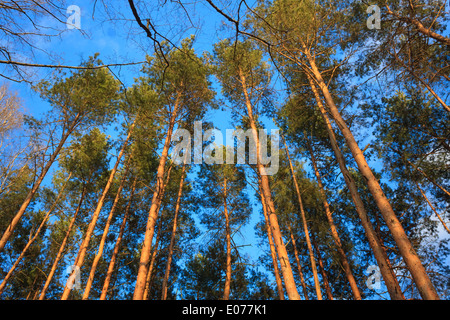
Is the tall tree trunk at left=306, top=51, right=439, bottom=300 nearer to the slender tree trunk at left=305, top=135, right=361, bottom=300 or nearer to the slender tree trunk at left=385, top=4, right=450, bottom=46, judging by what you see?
the slender tree trunk at left=385, top=4, right=450, bottom=46

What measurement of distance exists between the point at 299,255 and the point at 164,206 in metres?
7.09

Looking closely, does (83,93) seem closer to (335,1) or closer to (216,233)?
(216,233)

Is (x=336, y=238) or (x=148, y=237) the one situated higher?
(x=336, y=238)

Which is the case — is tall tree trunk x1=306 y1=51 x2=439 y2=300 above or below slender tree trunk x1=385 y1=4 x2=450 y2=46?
below
